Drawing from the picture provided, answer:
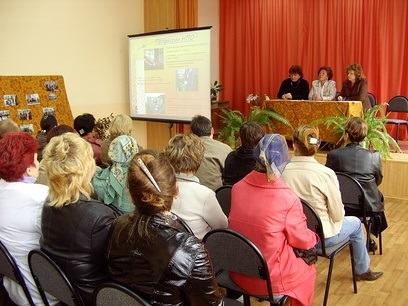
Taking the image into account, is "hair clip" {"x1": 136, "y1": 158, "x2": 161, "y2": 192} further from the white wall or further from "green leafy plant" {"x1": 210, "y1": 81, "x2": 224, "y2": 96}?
the white wall

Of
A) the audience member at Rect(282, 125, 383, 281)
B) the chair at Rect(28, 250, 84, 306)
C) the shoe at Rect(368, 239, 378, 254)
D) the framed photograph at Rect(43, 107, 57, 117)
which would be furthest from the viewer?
the framed photograph at Rect(43, 107, 57, 117)

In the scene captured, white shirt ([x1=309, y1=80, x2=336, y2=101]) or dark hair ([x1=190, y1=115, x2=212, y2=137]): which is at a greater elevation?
white shirt ([x1=309, y1=80, x2=336, y2=101])

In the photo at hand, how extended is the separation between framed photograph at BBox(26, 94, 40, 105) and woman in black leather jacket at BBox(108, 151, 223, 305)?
4.45 meters

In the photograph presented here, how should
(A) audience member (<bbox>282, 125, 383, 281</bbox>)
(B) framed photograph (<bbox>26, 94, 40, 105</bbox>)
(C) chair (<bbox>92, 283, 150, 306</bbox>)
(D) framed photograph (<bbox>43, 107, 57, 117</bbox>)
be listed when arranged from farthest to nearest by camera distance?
(D) framed photograph (<bbox>43, 107, 57, 117</bbox>) < (B) framed photograph (<bbox>26, 94, 40, 105</bbox>) < (A) audience member (<bbox>282, 125, 383, 281</bbox>) < (C) chair (<bbox>92, 283, 150, 306</bbox>)

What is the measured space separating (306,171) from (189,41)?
3886 mm

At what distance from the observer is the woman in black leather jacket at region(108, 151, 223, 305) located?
4.51 feet

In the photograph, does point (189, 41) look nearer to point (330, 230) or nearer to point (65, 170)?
point (330, 230)

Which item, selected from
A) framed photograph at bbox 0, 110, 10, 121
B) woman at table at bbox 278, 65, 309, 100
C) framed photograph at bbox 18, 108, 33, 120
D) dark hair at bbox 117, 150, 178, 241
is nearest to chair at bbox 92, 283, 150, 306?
dark hair at bbox 117, 150, 178, 241

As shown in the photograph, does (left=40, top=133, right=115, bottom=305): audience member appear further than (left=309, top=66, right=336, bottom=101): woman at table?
No

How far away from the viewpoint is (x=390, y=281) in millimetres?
3133

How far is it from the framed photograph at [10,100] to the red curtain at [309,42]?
5234mm

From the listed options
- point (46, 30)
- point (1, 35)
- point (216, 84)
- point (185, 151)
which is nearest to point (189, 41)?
point (46, 30)

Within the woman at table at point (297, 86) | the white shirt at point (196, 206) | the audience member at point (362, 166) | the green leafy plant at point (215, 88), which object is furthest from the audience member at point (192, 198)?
the green leafy plant at point (215, 88)

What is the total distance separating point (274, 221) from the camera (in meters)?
1.98
